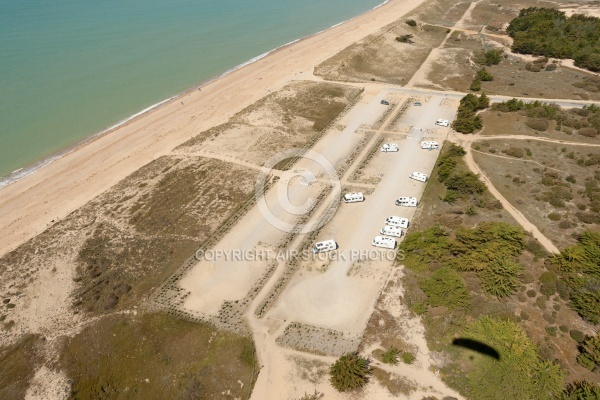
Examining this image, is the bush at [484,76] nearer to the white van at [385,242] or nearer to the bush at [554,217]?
the bush at [554,217]

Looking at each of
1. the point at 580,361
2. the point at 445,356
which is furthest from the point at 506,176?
the point at 445,356

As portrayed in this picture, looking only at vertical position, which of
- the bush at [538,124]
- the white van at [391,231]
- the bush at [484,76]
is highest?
the bush at [484,76]

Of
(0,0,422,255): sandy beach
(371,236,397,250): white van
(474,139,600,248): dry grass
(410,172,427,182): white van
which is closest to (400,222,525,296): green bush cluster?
(371,236,397,250): white van

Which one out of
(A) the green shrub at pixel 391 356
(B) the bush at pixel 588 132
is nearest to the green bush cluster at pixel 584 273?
(A) the green shrub at pixel 391 356

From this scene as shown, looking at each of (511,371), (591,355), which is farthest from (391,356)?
(591,355)

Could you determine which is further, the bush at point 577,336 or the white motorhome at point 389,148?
the white motorhome at point 389,148

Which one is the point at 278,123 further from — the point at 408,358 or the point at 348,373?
the point at 348,373

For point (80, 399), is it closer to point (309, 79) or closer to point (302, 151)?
point (302, 151)

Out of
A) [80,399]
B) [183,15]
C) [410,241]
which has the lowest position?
[80,399]
